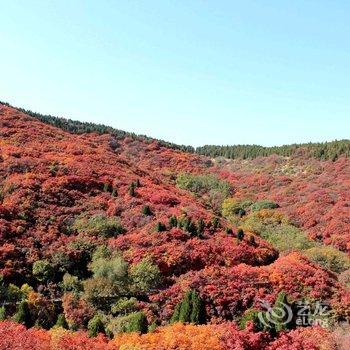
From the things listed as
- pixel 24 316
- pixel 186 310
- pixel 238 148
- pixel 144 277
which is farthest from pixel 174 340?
pixel 238 148

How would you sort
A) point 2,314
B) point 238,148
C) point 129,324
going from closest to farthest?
point 129,324 < point 2,314 < point 238,148

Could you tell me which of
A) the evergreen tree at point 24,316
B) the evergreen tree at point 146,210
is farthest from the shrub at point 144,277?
the evergreen tree at point 146,210

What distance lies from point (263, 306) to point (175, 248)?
11.9 meters

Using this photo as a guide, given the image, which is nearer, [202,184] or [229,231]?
[229,231]

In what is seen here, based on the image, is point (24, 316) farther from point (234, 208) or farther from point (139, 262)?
point (234, 208)

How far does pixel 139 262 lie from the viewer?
43.9m

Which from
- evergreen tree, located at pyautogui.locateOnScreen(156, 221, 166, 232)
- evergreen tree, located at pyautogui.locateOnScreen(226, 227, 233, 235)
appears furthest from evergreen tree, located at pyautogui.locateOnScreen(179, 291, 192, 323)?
evergreen tree, located at pyautogui.locateOnScreen(226, 227, 233, 235)

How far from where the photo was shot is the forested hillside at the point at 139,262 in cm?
3112

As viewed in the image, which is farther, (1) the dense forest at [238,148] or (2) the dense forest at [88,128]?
(2) the dense forest at [88,128]

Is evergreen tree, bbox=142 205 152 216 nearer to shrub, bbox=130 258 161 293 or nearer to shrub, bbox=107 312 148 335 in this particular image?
shrub, bbox=130 258 161 293

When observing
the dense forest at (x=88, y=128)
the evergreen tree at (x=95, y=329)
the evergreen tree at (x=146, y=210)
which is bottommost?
the evergreen tree at (x=95, y=329)

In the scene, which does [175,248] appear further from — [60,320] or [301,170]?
[301,170]

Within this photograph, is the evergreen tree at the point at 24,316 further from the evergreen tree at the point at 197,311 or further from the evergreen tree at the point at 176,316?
the evergreen tree at the point at 197,311

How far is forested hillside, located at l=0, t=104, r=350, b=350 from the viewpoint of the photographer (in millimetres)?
31125
